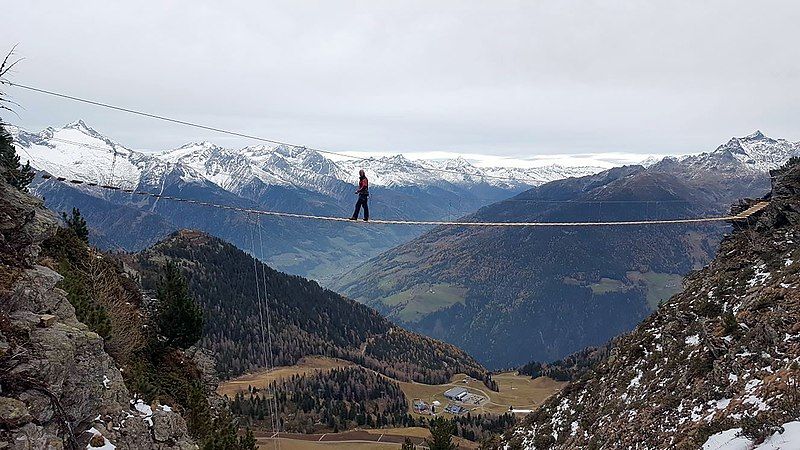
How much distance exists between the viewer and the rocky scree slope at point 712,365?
1430 cm

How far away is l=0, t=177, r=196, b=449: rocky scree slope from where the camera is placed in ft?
33.0

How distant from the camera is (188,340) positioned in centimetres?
2334

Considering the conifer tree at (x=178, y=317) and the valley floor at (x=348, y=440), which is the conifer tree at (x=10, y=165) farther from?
the valley floor at (x=348, y=440)

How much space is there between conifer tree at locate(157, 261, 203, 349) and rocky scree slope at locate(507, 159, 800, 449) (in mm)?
18648

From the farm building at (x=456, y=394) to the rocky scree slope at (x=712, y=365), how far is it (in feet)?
374

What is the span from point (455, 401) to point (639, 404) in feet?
414

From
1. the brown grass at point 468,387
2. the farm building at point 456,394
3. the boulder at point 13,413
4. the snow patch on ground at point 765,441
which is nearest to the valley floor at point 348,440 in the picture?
the brown grass at point 468,387

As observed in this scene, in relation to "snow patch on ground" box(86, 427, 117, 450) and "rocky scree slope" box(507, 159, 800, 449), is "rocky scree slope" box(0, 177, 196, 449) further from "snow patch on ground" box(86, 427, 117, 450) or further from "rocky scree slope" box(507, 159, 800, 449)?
"rocky scree slope" box(507, 159, 800, 449)

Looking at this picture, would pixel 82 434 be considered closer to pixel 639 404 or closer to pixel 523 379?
pixel 639 404

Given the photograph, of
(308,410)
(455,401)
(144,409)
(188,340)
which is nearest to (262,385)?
(308,410)

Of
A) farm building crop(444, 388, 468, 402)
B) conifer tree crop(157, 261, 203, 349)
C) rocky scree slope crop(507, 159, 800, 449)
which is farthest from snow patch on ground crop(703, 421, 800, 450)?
farm building crop(444, 388, 468, 402)

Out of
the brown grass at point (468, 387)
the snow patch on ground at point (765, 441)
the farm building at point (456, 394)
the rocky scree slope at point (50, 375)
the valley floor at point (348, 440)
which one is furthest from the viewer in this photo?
the farm building at point (456, 394)

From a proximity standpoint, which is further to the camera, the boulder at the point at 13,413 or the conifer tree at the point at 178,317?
the conifer tree at the point at 178,317

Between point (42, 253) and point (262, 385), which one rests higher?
point (42, 253)
